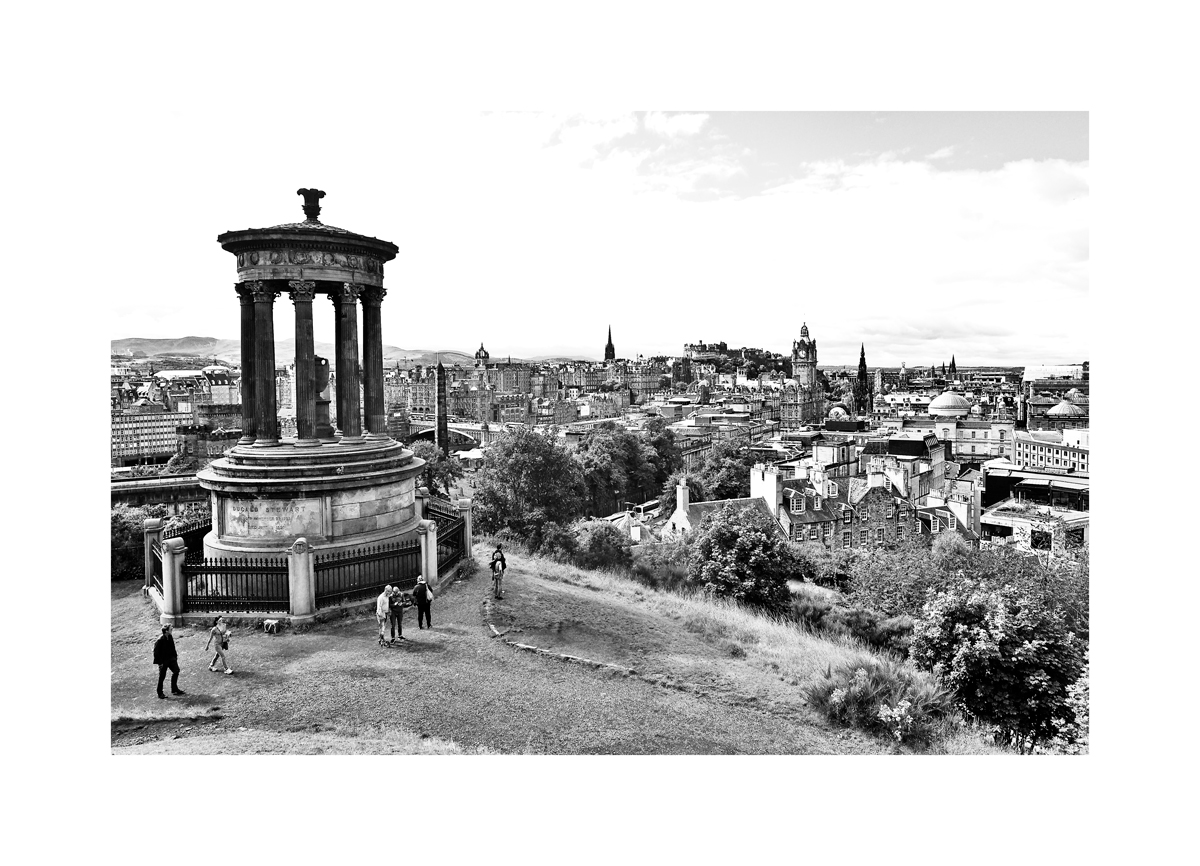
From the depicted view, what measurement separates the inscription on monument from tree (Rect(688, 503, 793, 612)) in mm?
9378

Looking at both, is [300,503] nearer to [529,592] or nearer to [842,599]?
[529,592]

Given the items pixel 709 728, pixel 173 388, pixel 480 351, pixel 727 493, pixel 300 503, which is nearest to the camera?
pixel 709 728

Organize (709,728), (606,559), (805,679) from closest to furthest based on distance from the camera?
(709,728) < (805,679) < (606,559)

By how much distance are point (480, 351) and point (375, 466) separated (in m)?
154

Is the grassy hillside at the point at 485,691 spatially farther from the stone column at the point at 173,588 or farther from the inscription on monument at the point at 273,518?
the inscription on monument at the point at 273,518

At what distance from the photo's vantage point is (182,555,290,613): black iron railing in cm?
1080

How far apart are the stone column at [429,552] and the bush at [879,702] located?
595 cm

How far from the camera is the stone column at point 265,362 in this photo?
12.4 meters

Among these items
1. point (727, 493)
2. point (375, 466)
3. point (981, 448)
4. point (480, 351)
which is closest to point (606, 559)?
point (375, 466)

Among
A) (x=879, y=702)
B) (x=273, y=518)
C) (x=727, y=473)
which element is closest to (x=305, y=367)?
(x=273, y=518)

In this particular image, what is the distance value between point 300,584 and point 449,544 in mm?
3656

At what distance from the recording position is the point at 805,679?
964 centimetres

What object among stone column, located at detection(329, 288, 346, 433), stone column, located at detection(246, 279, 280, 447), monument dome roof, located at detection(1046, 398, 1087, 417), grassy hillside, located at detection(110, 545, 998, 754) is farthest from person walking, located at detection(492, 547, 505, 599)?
monument dome roof, located at detection(1046, 398, 1087, 417)

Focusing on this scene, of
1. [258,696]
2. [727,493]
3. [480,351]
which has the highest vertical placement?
[480,351]
